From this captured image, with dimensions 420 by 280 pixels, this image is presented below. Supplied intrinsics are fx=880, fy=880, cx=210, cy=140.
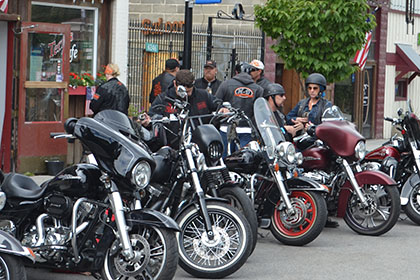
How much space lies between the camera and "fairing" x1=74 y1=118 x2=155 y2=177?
6.11 meters

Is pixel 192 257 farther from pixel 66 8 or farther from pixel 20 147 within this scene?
pixel 66 8

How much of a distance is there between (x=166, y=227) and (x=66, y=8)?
27.7ft

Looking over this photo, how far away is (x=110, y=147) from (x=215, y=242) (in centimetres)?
131

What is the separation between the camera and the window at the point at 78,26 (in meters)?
13.5

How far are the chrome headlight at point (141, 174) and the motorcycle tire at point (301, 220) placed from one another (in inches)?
106

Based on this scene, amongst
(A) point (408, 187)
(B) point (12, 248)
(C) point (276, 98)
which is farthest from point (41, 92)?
(B) point (12, 248)

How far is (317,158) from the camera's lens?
9.72 metres

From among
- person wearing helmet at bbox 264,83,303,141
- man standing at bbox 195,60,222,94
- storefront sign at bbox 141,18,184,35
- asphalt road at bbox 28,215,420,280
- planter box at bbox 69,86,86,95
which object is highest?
storefront sign at bbox 141,18,184,35

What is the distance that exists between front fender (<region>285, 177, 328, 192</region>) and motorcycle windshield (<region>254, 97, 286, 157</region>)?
0.37m

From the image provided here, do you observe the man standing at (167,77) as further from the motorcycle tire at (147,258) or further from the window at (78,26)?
the motorcycle tire at (147,258)

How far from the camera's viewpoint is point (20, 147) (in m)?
13.0

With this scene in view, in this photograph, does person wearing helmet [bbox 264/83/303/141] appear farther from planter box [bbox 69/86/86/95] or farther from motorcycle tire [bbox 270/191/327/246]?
planter box [bbox 69/86/86/95]

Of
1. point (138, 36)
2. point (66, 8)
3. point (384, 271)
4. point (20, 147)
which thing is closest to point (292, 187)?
point (384, 271)

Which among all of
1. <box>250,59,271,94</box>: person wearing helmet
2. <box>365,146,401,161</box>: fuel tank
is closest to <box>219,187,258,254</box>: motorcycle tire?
<box>365,146,401,161</box>: fuel tank
